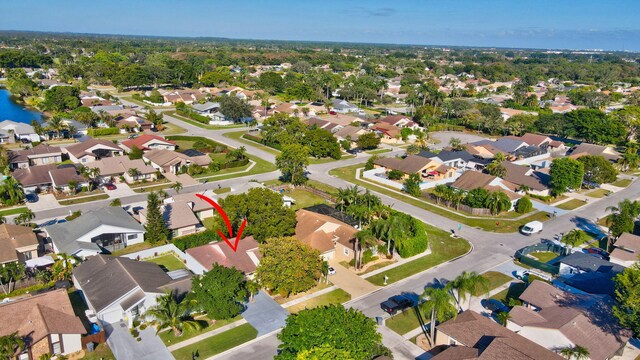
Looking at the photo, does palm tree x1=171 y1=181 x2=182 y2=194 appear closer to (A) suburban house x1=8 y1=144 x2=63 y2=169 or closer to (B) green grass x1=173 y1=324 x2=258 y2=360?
(A) suburban house x1=8 y1=144 x2=63 y2=169

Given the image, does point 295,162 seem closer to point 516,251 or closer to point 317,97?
point 516,251

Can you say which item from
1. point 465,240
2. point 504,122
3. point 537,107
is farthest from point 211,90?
point 465,240

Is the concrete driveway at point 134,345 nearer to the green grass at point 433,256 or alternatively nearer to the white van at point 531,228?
the green grass at point 433,256

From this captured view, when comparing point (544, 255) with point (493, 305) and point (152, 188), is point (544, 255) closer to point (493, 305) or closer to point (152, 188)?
point (493, 305)

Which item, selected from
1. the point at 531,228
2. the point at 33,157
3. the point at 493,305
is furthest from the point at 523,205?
the point at 33,157

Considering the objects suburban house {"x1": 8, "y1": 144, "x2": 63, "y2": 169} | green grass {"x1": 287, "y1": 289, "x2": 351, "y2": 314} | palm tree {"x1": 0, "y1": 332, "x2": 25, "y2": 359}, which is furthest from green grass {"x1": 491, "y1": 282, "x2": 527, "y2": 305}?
suburban house {"x1": 8, "y1": 144, "x2": 63, "y2": 169}

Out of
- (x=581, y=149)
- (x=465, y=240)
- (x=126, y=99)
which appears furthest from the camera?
(x=126, y=99)
